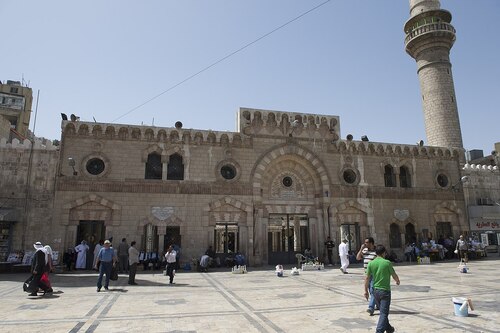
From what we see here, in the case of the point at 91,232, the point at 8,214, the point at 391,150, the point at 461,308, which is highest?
the point at 391,150

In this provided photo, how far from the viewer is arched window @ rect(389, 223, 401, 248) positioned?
22892mm

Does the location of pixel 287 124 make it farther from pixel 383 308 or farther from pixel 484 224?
pixel 383 308

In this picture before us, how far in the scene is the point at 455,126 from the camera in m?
27.4

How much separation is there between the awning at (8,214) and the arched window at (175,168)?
791 centimetres

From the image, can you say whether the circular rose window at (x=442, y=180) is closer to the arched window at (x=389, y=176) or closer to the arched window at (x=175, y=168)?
the arched window at (x=389, y=176)

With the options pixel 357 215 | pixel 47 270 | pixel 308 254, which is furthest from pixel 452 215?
pixel 47 270

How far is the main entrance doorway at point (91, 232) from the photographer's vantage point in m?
18.4

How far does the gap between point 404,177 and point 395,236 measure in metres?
4.36

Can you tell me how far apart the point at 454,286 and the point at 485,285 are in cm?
106

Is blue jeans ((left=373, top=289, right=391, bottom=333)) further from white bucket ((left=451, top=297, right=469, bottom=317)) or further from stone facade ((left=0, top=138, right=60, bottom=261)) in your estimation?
stone facade ((left=0, top=138, right=60, bottom=261))

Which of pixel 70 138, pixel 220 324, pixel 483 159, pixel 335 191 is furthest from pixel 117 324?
pixel 483 159

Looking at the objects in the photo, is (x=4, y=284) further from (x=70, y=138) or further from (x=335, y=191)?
(x=335, y=191)

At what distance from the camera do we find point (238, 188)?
2062cm

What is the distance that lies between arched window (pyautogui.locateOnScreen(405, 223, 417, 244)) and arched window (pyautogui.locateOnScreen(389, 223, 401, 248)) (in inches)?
24.5
